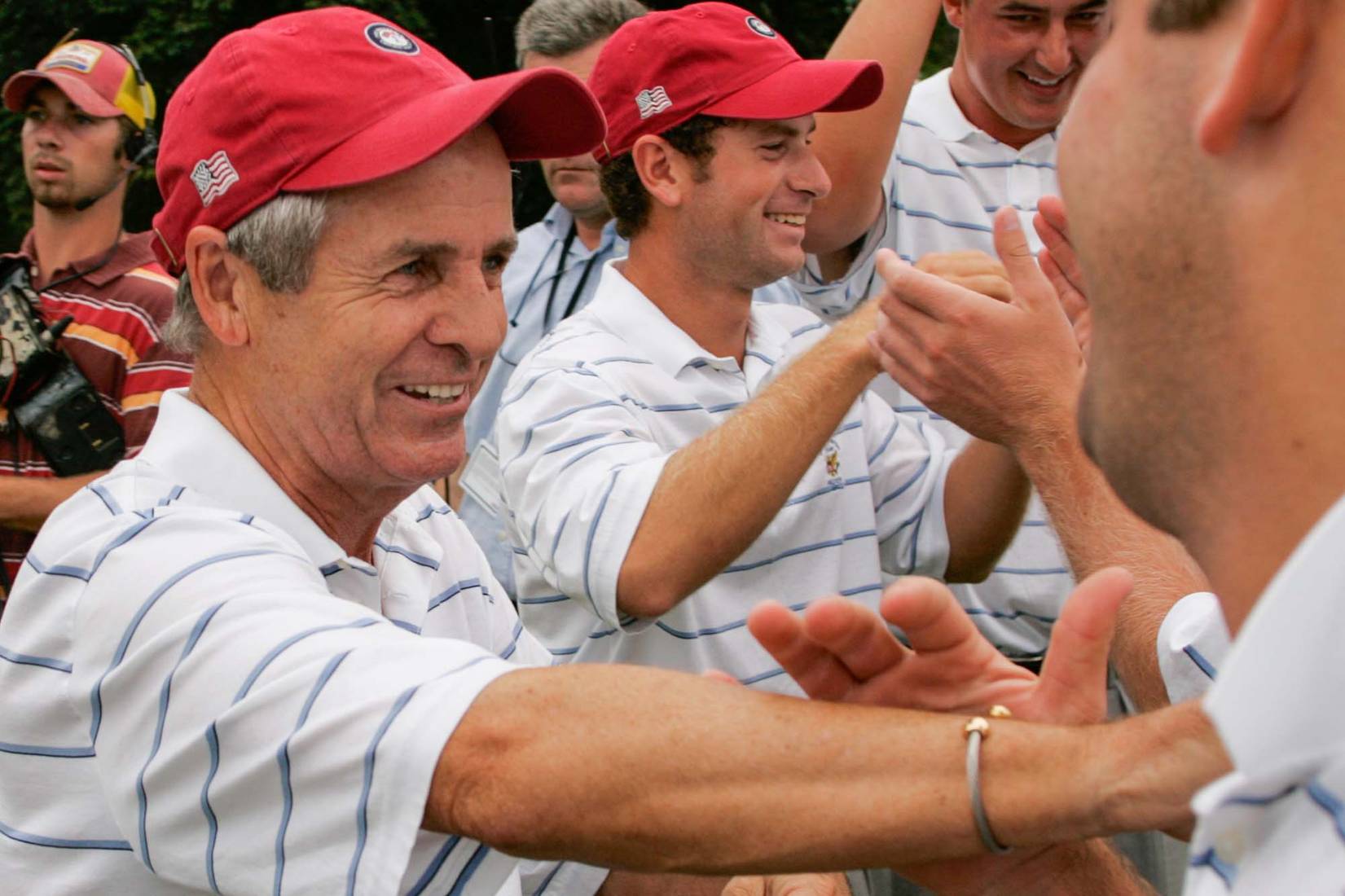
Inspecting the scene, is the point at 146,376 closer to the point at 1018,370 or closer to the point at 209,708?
the point at 1018,370

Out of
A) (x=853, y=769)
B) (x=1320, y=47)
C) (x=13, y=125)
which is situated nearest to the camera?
(x=1320, y=47)

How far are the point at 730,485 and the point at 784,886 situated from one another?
0.65m

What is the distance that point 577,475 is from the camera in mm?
2746

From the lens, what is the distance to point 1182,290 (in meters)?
1.15

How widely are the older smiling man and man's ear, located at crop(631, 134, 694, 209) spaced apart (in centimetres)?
108

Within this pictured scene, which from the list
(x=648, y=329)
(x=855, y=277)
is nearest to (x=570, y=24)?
(x=855, y=277)

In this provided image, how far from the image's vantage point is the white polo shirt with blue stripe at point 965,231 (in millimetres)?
3303

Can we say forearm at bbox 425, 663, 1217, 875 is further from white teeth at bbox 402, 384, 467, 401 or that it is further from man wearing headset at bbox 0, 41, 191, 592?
man wearing headset at bbox 0, 41, 191, 592

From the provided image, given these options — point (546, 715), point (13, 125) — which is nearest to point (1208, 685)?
point (546, 715)

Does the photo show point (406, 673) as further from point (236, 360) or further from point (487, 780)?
point (236, 360)

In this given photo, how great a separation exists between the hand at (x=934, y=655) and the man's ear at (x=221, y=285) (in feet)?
2.88

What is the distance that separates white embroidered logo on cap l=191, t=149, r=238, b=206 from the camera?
6.74 ft

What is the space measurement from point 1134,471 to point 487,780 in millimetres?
679

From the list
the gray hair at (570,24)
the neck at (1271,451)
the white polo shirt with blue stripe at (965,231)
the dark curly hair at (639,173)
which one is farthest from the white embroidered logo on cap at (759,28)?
the neck at (1271,451)
